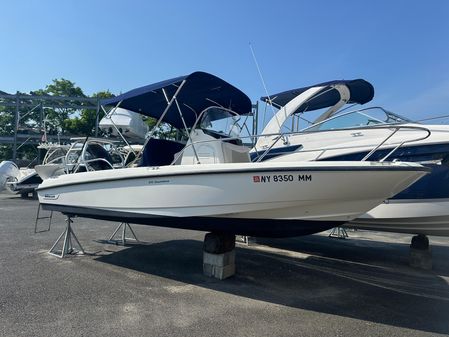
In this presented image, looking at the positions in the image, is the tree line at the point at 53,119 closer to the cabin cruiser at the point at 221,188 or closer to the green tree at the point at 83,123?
the green tree at the point at 83,123

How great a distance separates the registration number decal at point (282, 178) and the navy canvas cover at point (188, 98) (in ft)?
6.28

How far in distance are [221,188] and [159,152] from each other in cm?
198

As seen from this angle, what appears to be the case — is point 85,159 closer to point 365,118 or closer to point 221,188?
point 221,188

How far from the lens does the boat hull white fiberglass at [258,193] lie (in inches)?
149

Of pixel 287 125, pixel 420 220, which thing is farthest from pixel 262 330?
pixel 287 125

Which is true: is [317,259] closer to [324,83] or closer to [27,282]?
[324,83]

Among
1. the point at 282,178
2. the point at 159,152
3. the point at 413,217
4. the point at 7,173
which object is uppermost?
the point at 159,152

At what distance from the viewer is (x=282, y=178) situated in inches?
152

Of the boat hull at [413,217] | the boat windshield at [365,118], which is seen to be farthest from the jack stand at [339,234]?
the boat windshield at [365,118]

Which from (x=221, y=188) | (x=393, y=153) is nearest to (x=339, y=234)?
(x=393, y=153)

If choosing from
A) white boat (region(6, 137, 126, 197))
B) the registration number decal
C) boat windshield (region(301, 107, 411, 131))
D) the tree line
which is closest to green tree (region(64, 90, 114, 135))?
the tree line

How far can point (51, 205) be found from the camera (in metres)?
5.98

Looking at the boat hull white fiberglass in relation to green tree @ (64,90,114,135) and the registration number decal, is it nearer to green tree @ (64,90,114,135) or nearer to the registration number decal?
the registration number decal

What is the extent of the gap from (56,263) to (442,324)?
5.14m
